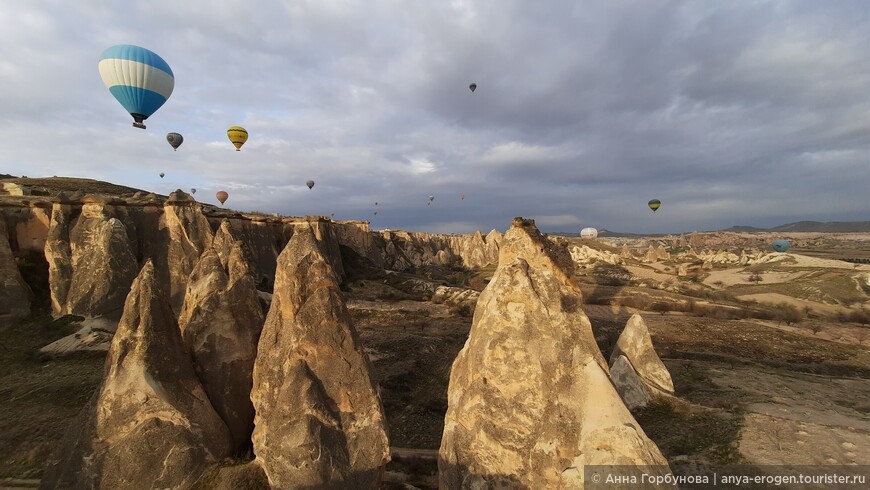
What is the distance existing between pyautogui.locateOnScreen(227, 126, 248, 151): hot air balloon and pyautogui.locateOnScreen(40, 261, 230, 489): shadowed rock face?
3478 centimetres

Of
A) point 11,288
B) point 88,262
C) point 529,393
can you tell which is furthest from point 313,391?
point 11,288

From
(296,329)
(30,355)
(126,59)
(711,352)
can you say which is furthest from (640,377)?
(126,59)

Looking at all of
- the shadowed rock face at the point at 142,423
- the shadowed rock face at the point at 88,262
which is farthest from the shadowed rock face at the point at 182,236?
the shadowed rock face at the point at 142,423

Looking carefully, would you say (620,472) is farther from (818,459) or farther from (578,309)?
(818,459)

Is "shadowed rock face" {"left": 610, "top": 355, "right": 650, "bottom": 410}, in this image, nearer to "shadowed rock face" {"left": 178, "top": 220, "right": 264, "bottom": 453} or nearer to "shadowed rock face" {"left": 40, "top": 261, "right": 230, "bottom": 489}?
"shadowed rock face" {"left": 178, "top": 220, "right": 264, "bottom": 453}

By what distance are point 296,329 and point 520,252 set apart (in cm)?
526

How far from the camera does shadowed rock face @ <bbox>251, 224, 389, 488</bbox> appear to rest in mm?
7445

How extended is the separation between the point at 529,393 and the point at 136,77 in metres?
34.5

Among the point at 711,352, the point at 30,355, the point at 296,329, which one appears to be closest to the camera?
the point at 296,329

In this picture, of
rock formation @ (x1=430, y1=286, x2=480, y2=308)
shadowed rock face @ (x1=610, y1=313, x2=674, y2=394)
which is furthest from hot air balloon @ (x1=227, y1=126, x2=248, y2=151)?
shadowed rock face @ (x1=610, y1=313, x2=674, y2=394)

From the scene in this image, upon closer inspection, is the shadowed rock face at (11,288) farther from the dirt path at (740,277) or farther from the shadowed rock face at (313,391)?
the dirt path at (740,277)

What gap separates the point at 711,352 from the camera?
25875 millimetres

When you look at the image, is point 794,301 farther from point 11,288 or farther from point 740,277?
point 11,288

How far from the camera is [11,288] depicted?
20812 mm
